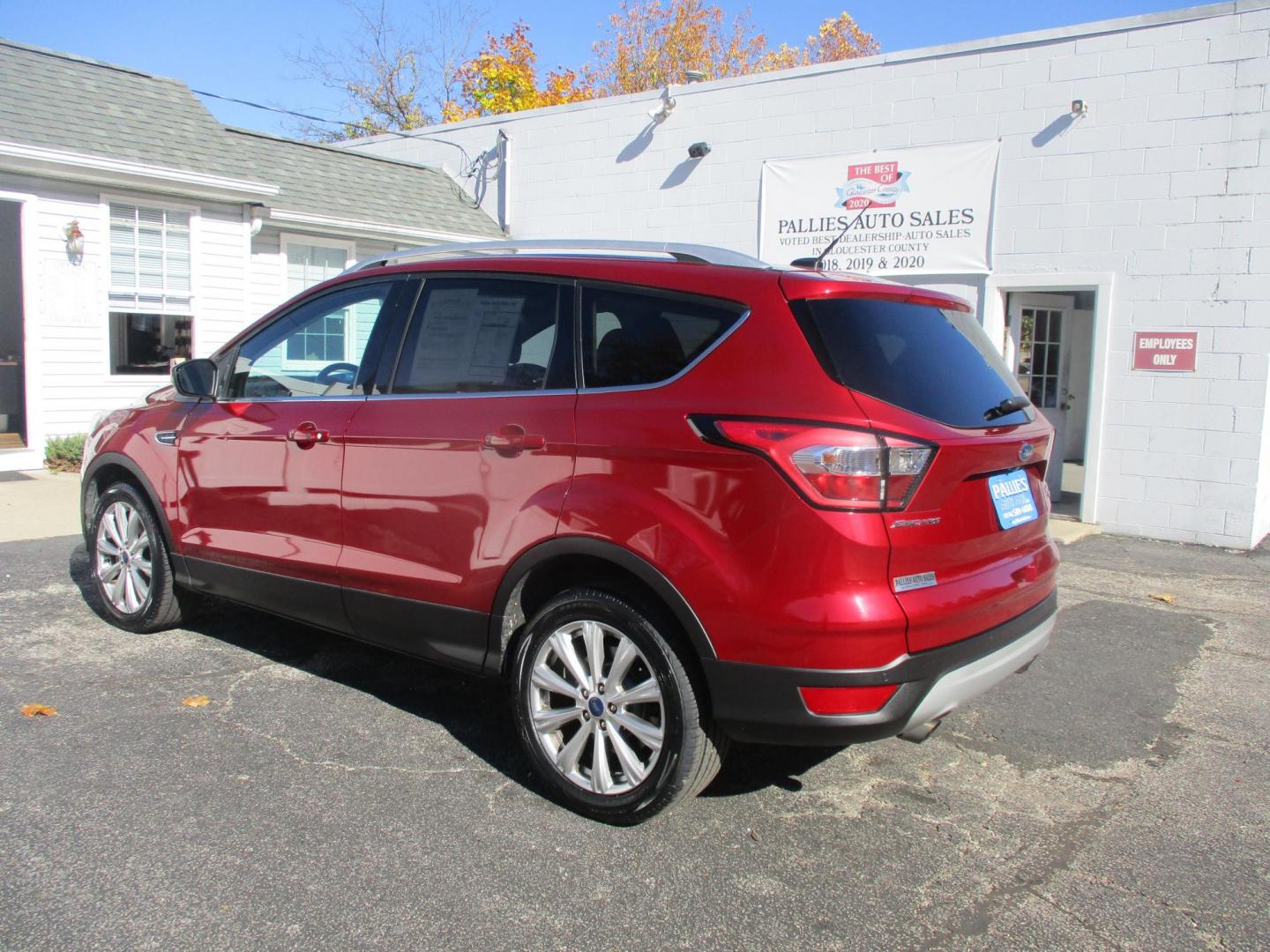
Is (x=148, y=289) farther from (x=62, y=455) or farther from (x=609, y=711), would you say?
(x=609, y=711)

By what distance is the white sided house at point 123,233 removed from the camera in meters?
10.2

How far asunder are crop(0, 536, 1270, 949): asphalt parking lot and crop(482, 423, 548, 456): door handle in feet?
3.96

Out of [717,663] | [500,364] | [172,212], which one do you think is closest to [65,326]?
[172,212]

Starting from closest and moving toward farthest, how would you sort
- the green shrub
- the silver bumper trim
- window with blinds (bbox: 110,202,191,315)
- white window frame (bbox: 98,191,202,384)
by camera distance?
the silver bumper trim, the green shrub, white window frame (bbox: 98,191,202,384), window with blinds (bbox: 110,202,191,315)

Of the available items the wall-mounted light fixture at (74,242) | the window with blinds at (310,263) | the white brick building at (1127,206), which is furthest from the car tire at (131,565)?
the white brick building at (1127,206)

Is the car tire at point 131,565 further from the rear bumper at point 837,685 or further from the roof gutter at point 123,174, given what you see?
the roof gutter at point 123,174

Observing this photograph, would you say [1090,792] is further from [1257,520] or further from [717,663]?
[1257,520]

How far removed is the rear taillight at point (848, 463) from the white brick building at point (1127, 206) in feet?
24.6

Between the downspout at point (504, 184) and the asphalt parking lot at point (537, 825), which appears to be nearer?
the asphalt parking lot at point (537, 825)

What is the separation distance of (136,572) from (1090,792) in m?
4.54

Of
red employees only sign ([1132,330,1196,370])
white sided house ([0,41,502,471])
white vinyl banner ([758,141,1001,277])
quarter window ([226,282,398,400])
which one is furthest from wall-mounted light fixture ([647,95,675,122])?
quarter window ([226,282,398,400])

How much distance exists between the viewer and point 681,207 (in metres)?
12.6

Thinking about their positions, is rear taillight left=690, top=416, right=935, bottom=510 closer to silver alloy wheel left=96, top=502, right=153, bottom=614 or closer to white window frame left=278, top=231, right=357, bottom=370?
silver alloy wheel left=96, top=502, right=153, bottom=614

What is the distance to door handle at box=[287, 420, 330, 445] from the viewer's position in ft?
13.8
